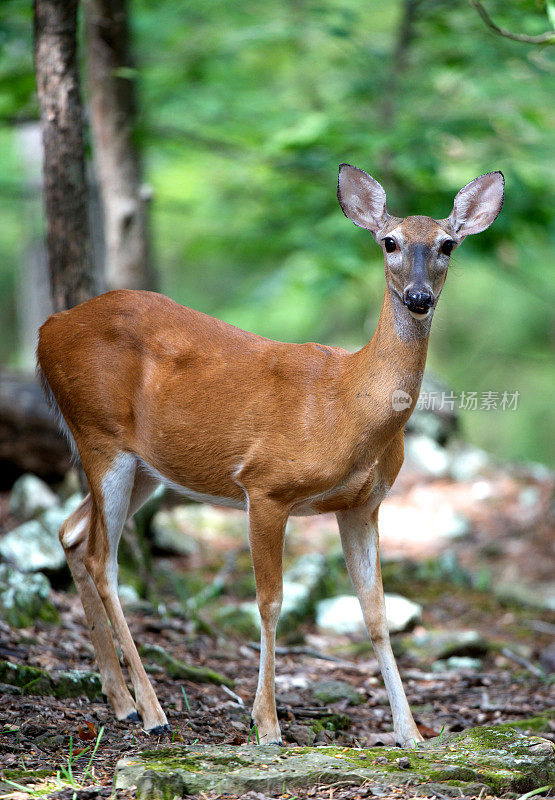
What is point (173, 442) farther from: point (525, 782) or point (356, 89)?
point (356, 89)

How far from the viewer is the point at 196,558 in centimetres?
774

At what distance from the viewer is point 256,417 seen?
13.4 feet

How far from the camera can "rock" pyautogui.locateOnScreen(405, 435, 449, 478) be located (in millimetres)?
10500

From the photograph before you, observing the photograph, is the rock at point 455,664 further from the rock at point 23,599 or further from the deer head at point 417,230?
the deer head at point 417,230

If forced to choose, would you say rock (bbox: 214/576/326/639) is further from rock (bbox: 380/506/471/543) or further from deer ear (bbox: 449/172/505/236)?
deer ear (bbox: 449/172/505/236)

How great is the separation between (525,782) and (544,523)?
6.06m

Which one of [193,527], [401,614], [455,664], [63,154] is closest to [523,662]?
[455,664]

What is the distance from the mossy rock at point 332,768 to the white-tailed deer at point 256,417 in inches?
21.4

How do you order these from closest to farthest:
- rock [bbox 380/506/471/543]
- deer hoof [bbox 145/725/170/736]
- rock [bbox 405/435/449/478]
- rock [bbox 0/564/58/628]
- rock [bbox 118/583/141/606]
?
deer hoof [bbox 145/725/170/736] → rock [bbox 0/564/58/628] → rock [bbox 118/583/141/606] → rock [bbox 380/506/471/543] → rock [bbox 405/435/449/478]

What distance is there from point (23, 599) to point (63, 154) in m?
2.67

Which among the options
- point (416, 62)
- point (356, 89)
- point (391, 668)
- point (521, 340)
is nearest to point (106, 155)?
point (356, 89)

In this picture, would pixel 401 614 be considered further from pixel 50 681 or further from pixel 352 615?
pixel 50 681

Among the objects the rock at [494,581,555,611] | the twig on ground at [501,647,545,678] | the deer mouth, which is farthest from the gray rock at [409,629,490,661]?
the deer mouth

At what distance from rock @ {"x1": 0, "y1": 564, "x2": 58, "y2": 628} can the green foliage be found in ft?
10.9
